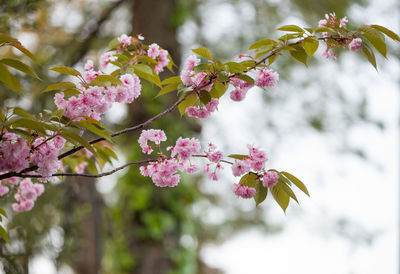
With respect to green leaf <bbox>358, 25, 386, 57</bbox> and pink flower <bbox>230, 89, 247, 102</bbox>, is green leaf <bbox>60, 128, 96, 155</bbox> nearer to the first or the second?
pink flower <bbox>230, 89, 247, 102</bbox>

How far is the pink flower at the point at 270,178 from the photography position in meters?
1.10

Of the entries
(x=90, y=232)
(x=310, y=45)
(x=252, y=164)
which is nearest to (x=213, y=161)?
(x=252, y=164)

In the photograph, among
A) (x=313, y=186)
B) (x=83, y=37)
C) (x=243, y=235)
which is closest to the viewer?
(x=83, y=37)

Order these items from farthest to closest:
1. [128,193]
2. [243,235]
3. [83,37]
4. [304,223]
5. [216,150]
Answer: [243,235]
[304,223]
[83,37]
[128,193]
[216,150]

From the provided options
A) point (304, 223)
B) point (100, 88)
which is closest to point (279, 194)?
point (100, 88)

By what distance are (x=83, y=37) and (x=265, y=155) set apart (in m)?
3.79

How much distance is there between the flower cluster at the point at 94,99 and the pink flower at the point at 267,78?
0.38 meters

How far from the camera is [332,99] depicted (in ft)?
16.3

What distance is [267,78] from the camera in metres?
1.21

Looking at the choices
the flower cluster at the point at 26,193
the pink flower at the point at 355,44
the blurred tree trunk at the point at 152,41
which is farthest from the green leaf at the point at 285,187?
the blurred tree trunk at the point at 152,41

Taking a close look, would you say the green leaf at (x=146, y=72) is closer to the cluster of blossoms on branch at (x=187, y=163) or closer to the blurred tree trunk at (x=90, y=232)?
the cluster of blossoms on branch at (x=187, y=163)

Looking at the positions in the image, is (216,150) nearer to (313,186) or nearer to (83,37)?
(83,37)

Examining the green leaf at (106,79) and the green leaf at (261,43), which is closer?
the green leaf at (106,79)

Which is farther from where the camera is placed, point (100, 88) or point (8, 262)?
point (8, 262)
